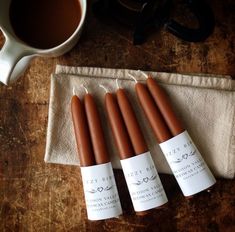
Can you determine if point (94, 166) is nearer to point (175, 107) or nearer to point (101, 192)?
point (101, 192)

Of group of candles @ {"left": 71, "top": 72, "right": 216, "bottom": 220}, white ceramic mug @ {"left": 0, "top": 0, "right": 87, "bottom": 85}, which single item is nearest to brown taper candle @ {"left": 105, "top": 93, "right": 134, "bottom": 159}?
group of candles @ {"left": 71, "top": 72, "right": 216, "bottom": 220}

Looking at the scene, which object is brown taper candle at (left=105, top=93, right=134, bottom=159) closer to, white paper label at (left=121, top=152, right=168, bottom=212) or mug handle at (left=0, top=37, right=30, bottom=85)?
white paper label at (left=121, top=152, right=168, bottom=212)

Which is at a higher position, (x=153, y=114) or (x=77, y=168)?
(x=153, y=114)

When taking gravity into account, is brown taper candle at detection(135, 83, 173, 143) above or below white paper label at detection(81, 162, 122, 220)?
above

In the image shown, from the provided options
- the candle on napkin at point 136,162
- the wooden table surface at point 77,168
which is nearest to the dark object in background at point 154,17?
the wooden table surface at point 77,168

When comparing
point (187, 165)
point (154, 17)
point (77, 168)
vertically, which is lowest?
point (77, 168)

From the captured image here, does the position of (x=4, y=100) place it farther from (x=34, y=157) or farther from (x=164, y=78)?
(x=164, y=78)

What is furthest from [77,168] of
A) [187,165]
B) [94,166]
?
[187,165]

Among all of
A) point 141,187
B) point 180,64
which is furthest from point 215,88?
point 141,187
